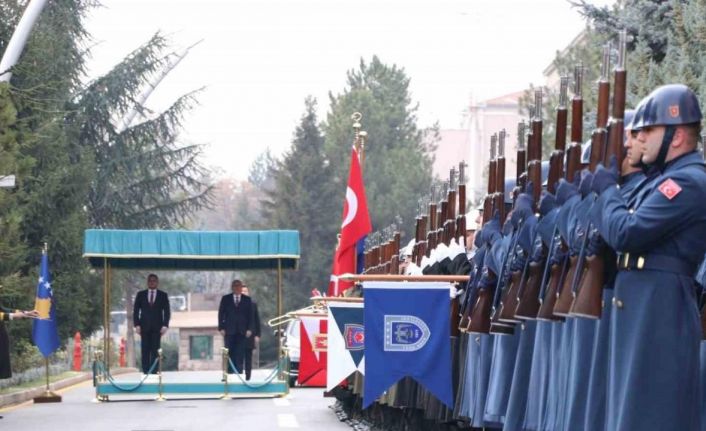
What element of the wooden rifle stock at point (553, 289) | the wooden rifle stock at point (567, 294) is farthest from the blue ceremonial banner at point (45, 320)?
the wooden rifle stock at point (567, 294)

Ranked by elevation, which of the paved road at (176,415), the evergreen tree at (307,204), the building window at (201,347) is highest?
the evergreen tree at (307,204)

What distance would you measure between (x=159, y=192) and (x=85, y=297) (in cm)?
1504

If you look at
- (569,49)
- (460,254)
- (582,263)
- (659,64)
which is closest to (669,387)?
(582,263)

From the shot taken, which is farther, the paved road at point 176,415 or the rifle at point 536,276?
the paved road at point 176,415

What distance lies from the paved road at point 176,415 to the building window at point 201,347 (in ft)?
133

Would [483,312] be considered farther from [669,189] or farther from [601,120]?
[669,189]

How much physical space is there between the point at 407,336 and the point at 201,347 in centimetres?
5635

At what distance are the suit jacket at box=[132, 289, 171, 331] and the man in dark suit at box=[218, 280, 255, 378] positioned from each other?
41.3 inches

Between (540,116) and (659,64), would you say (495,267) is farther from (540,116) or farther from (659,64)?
(659,64)

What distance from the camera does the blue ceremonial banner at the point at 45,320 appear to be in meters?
25.3

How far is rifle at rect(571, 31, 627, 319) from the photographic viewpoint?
7.98 m

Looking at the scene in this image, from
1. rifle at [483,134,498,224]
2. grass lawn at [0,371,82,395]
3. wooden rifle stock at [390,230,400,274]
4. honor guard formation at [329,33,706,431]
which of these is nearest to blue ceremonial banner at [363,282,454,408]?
rifle at [483,134,498,224]

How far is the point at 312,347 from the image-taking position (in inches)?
820

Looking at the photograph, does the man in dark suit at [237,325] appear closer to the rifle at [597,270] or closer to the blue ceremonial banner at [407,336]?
the blue ceremonial banner at [407,336]
